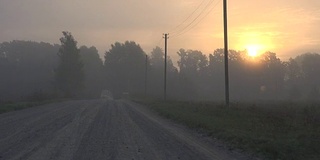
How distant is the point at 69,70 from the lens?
333 feet

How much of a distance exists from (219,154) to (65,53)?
9414 cm

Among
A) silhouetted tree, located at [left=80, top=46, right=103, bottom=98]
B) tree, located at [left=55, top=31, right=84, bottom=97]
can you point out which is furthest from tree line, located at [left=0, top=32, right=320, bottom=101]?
tree, located at [left=55, top=31, right=84, bottom=97]

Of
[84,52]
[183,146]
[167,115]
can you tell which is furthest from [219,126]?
[84,52]

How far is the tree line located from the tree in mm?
18593

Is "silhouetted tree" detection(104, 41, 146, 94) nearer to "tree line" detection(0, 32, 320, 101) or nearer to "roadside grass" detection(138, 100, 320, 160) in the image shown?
Result: "tree line" detection(0, 32, 320, 101)

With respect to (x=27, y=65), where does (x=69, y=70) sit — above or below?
below

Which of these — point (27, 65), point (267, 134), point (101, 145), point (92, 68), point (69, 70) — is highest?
point (27, 65)

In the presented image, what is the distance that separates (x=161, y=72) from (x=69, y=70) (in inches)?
2209

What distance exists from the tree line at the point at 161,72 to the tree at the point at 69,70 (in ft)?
61.0

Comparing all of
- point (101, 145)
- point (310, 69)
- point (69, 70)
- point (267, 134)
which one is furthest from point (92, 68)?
point (101, 145)

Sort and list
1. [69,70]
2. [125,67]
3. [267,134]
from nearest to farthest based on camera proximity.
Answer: [267,134] → [69,70] → [125,67]

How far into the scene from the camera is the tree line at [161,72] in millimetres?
135875

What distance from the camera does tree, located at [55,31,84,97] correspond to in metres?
99.4

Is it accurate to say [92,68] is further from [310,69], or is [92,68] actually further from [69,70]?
[310,69]
